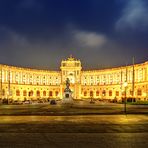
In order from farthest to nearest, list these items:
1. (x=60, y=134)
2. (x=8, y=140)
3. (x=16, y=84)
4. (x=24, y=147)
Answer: (x=16, y=84) → (x=60, y=134) → (x=8, y=140) → (x=24, y=147)

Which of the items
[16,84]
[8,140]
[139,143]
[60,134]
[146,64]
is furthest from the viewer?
[16,84]

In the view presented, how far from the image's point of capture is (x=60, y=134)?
1808 cm

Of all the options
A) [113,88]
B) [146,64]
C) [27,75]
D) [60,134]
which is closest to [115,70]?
[113,88]

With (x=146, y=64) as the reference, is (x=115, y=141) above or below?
below

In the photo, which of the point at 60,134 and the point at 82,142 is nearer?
the point at 82,142

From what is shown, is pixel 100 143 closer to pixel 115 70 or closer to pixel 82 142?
pixel 82 142

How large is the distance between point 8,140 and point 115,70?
7120 inches

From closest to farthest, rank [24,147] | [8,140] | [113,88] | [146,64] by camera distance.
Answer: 1. [24,147]
2. [8,140]
3. [146,64]
4. [113,88]

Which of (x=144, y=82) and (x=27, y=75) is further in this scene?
(x=27, y=75)

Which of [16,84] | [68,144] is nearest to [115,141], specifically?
[68,144]

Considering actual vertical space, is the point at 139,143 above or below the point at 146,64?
below

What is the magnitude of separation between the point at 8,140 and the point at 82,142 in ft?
13.0

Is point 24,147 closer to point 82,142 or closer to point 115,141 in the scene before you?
point 82,142

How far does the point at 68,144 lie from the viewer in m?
14.5
